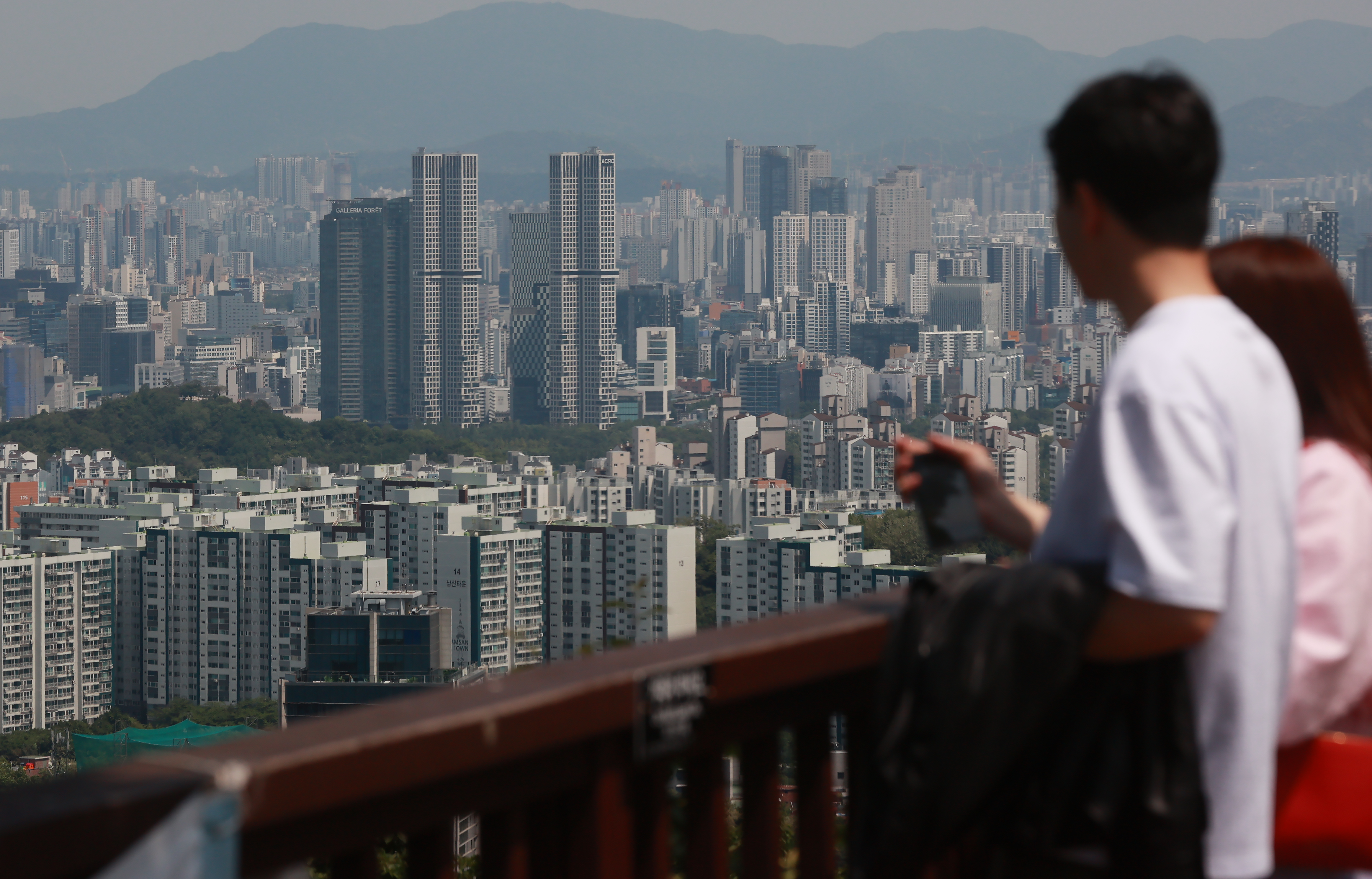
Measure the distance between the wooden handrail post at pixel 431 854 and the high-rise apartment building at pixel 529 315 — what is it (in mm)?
45650

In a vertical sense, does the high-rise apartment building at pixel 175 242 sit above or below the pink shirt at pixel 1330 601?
above

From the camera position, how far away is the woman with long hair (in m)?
0.67

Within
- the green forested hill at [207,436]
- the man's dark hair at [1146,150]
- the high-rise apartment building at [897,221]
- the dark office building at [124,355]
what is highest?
the high-rise apartment building at [897,221]

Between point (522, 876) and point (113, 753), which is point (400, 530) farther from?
point (522, 876)

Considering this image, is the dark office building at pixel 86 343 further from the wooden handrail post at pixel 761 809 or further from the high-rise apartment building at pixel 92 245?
the wooden handrail post at pixel 761 809

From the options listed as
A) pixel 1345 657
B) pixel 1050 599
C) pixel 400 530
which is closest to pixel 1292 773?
pixel 1345 657

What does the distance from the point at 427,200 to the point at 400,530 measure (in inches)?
1275

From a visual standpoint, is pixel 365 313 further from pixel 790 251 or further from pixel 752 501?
pixel 752 501

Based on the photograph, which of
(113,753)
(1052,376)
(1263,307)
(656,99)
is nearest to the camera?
(1263,307)

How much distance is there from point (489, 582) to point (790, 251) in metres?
52.6

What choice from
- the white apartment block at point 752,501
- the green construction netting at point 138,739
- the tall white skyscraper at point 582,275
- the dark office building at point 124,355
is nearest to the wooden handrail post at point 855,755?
the green construction netting at point 138,739

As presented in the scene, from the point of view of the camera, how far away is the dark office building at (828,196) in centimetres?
7075

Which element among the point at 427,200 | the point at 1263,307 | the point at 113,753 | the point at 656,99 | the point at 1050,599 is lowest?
the point at 113,753

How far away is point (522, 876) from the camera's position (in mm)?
630
